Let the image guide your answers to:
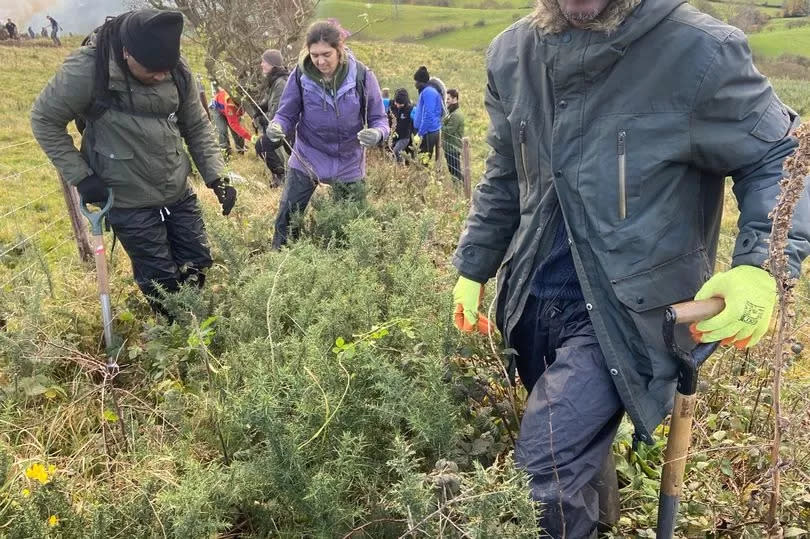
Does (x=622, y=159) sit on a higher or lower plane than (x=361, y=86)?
higher

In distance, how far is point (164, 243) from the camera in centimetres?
397

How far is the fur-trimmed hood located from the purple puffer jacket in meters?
2.94

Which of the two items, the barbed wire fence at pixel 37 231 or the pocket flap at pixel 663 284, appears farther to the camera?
the barbed wire fence at pixel 37 231

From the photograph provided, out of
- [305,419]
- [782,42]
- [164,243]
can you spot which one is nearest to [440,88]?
[164,243]

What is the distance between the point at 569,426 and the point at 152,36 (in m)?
2.87

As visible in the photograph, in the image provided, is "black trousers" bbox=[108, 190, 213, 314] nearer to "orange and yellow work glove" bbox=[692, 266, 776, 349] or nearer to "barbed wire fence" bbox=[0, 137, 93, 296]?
"barbed wire fence" bbox=[0, 137, 93, 296]

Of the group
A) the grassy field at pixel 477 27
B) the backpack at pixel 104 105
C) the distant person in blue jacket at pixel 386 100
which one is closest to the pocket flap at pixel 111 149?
the backpack at pixel 104 105

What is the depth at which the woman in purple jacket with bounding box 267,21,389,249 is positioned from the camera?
4691mm

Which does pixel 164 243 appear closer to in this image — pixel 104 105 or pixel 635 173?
pixel 104 105

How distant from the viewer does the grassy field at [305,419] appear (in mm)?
1991

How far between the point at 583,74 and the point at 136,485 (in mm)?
2019

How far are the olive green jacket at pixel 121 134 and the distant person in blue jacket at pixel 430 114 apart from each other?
5.55 metres

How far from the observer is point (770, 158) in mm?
1756

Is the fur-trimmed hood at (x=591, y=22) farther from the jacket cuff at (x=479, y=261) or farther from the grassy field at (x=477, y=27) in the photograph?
the grassy field at (x=477, y=27)
